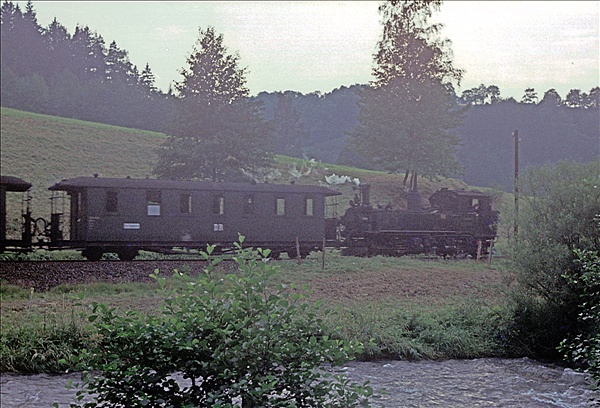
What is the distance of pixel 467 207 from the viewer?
1035 centimetres

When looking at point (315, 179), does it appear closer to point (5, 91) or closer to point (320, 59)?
point (320, 59)

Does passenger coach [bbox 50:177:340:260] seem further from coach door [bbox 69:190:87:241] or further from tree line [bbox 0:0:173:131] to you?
tree line [bbox 0:0:173:131]

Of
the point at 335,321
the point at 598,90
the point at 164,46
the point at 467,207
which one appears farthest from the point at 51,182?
the point at 598,90

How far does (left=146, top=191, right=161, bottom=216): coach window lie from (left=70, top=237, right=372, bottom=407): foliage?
6259mm

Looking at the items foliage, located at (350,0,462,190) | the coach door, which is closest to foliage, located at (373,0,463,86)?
foliage, located at (350,0,462,190)

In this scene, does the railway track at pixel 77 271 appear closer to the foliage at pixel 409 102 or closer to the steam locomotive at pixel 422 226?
the foliage at pixel 409 102

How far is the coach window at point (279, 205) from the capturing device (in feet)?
29.7

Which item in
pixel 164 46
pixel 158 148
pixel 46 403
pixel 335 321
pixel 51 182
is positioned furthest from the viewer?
pixel 51 182

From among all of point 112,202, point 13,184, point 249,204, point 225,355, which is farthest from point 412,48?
point 225,355

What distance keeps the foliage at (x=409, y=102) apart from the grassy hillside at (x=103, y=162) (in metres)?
1.23

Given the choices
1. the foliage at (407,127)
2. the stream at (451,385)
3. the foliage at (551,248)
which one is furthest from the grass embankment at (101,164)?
the stream at (451,385)

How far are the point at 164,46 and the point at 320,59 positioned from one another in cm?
184

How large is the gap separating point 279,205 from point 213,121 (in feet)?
6.43

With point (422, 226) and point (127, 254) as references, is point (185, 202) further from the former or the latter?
point (422, 226)
